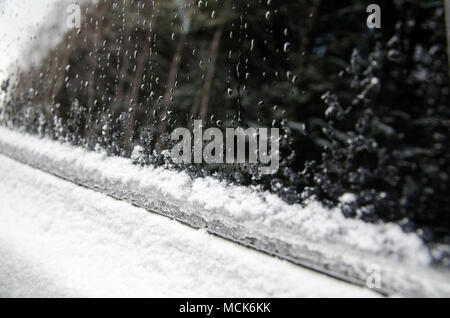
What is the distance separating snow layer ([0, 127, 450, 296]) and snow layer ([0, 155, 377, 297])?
0.07 meters

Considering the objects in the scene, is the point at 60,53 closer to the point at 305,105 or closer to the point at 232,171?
the point at 232,171

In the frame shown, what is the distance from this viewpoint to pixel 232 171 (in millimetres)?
1612

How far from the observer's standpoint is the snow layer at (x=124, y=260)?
1.26m

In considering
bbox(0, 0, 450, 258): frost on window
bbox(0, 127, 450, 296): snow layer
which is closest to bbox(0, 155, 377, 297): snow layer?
bbox(0, 127, 450, 296): snow layer

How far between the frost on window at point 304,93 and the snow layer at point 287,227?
7cm

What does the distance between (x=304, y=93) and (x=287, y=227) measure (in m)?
0.67

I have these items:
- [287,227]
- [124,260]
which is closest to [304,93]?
[287,227]

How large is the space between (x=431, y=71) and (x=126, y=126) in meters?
2.18

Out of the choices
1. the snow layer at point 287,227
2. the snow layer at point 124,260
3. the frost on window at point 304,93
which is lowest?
the snow layer at point 124,260

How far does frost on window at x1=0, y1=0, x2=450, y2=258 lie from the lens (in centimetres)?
104

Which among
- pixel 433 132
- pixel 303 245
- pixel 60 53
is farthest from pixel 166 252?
pixel 60 53

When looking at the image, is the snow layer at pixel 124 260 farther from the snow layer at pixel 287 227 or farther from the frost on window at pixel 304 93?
the frost on window at pixel 304 93

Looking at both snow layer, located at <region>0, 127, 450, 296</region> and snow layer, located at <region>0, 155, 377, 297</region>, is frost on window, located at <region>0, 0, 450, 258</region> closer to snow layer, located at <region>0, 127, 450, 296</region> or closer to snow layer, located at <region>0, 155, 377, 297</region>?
snow layer, located at <region>0, 127, 450, 296</region>

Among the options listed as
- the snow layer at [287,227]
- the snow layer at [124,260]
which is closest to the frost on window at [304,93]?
the snow layer at [287,227]
